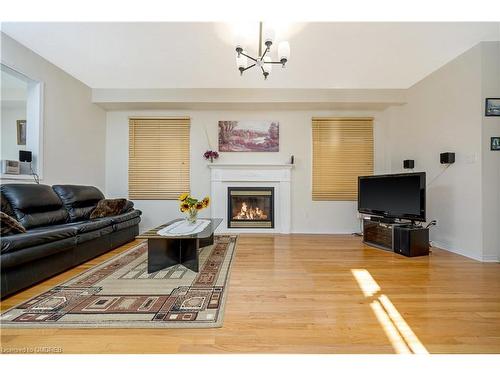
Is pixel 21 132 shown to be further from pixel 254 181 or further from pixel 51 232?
pixel 254 181

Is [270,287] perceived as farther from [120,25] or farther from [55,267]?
[120,25]

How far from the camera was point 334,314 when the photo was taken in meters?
1.71

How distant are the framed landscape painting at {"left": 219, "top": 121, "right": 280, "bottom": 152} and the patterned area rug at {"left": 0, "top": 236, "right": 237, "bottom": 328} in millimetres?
2668

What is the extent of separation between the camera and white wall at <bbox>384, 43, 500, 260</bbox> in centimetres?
295

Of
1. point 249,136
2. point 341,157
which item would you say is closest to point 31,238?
point 249,136

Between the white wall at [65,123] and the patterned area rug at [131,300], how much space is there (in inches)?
80.7

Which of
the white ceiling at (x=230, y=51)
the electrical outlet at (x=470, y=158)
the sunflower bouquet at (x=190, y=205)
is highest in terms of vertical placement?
the white ceiling at (x=230, y=51)

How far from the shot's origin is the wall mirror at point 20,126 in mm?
3105

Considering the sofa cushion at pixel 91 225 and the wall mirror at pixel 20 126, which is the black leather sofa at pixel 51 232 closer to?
the sofa cushion at pixel 91 225

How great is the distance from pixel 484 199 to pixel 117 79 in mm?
5791

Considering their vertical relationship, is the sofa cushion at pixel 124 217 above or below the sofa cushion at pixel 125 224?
above

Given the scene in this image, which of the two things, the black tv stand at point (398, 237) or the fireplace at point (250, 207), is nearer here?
the black tv stand at point (398, 237)

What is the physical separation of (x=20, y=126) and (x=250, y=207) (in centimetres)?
476

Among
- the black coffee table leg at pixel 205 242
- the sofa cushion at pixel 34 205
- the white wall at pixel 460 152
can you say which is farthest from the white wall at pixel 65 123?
the white wall at pixel 460 152
